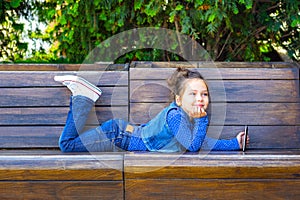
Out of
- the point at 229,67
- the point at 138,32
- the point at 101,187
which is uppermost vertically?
the point at 138,32

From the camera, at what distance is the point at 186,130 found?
9.23ft

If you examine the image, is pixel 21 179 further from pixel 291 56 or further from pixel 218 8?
pixel 291 56

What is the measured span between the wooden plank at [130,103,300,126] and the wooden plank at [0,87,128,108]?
124 millimetres

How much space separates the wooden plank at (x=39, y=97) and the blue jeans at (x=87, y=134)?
15 centimetres

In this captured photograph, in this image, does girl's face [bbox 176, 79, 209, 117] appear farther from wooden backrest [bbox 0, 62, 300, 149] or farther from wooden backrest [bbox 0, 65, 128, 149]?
wooden backrest [bbox 0, 65, 128, 149]

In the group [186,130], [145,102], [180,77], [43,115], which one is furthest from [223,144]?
[43,115]

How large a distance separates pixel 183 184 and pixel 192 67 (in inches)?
39.2

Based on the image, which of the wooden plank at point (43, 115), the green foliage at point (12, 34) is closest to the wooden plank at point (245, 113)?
the wooden plank at point (43, 115)

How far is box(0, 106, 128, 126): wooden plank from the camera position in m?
3.23

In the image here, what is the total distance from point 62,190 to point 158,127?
2.07ft

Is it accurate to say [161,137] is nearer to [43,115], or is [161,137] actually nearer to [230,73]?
[230,73]

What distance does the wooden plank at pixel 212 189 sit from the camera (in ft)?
8.40

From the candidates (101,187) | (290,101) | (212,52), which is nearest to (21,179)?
(101,187)

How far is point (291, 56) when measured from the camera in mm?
3990
